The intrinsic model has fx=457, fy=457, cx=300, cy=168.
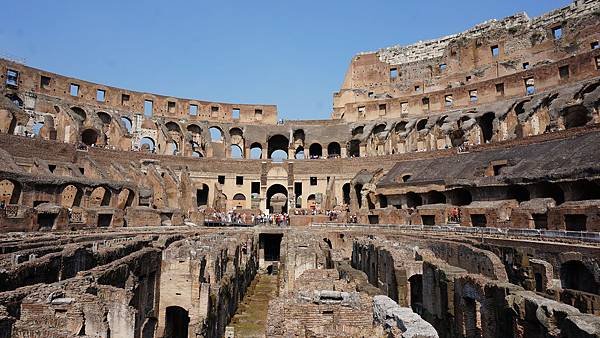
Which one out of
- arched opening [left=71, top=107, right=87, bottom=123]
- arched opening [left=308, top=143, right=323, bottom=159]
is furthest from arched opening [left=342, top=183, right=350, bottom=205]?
arched opening [left=71, top=107, right=87, bottom=123]

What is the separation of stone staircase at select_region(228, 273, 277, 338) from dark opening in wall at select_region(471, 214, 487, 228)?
12981mm

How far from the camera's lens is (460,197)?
108ft

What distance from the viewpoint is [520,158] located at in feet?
103

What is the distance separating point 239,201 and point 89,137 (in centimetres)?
1712

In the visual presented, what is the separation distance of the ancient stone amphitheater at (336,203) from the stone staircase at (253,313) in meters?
0.14

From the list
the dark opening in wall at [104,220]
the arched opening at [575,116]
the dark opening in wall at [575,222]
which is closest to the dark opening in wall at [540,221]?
the dark opening in wall at [575,222]

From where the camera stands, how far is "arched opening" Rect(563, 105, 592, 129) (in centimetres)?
3656

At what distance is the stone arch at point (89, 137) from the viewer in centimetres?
4769

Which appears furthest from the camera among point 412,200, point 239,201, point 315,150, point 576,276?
point 315,150

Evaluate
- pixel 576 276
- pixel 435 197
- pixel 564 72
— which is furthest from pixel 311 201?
pixel 576 276

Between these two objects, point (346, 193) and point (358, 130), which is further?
point (358, 130)

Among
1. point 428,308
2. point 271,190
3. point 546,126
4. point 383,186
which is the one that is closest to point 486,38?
point 546,126

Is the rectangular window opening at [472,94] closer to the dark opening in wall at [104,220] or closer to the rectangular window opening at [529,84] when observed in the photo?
the rectangular window opening at [529,84]

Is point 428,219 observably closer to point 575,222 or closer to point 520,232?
point 575,222
